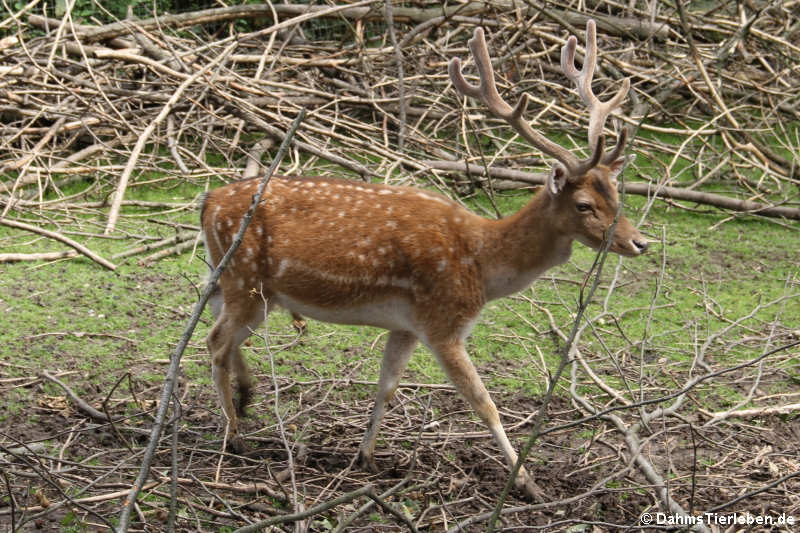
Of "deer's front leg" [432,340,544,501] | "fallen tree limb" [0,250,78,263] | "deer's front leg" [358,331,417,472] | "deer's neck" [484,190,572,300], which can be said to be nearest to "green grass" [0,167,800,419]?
"fallen tree limb" [0,250,78,263]

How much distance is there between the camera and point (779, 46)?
29.8 feet

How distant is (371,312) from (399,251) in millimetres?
335

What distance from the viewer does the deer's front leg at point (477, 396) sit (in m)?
4.18

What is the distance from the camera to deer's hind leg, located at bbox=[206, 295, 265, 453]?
4488mm

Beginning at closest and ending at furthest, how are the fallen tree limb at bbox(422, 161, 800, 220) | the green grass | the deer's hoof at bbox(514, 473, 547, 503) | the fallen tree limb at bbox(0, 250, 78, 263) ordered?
the deer's hoof at bbox(514, 473, 547, 503)
the green grass
the fallen tree limb at bbox(0, 250, 78, 263)
the fallen tree limb at bbox(422, 161, 800, 220)

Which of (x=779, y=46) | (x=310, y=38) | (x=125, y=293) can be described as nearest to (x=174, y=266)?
(x=125, y=293)

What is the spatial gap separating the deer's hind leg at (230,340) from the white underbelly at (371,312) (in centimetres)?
15

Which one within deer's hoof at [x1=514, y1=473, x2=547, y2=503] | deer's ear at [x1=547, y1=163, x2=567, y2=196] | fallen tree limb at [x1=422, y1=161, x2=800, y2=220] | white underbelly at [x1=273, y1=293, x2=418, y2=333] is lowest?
fallen tree limb at [x1=422, y1=161, x2=800, y2=220]

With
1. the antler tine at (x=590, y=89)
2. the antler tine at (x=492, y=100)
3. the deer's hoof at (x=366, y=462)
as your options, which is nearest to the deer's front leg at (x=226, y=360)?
the deer's hoof at (x=366, y=462)

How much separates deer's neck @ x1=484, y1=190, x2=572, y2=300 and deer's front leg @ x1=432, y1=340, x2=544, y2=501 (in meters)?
0.42

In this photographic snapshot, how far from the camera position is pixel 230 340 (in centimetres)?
454

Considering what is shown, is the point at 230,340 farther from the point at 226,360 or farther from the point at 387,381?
the point at 387,381

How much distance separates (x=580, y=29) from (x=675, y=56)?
1084 mm

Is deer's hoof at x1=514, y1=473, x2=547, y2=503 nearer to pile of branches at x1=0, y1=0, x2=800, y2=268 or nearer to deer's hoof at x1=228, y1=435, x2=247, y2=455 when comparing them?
deer's hoof at x1=228, y1=435, x2=247, y2=455
